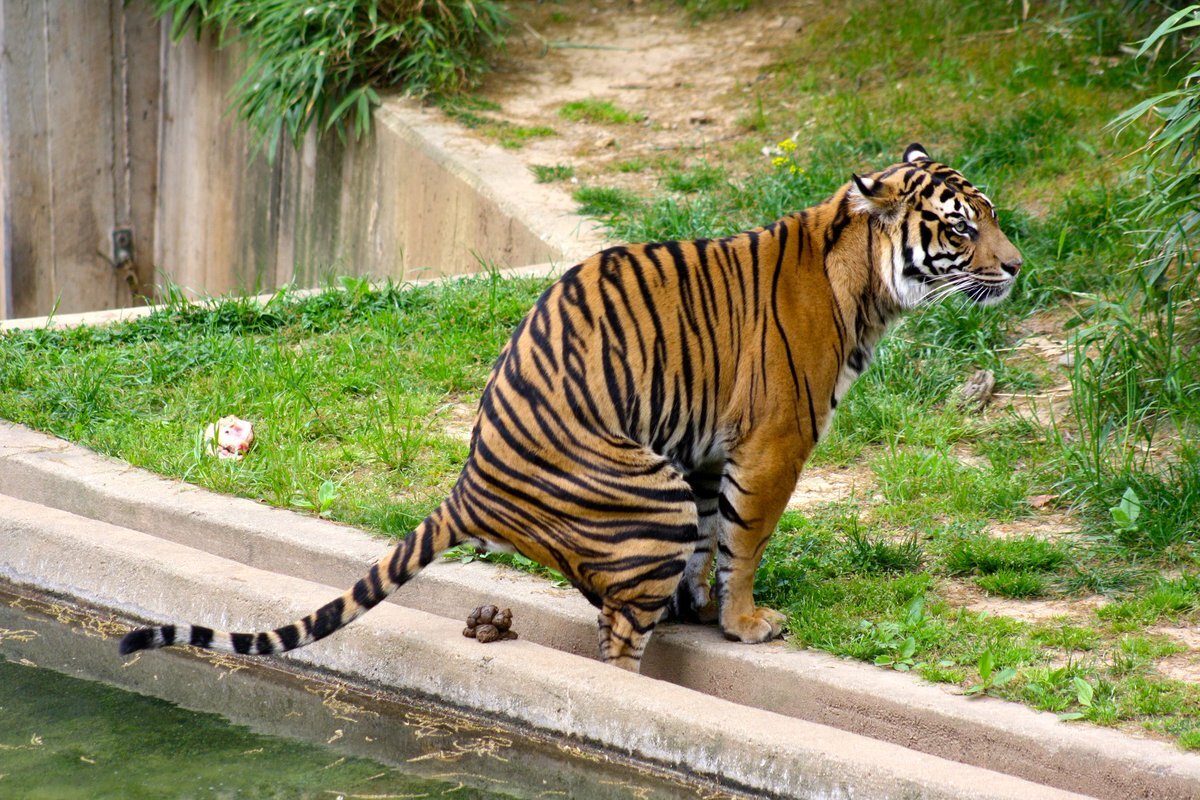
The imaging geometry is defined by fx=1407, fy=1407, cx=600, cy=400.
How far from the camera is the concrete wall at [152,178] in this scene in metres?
9.52

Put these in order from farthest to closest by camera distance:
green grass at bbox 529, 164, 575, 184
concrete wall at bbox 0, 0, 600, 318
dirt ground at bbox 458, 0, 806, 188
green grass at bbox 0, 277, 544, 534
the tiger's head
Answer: concrete wall at bbox 0, 0, 600, 318, dirt ground at bbox 458, 0, 806, 188, green grass at bbox 529, 164, 575, 184, green grass at bbox 0, 277, 544, 534, the tiger's head

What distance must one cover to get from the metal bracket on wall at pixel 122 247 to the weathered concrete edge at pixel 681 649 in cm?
668

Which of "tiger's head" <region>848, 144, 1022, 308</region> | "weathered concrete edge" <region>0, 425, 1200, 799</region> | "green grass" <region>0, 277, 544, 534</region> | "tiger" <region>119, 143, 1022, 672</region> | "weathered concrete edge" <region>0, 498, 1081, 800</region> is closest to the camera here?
"weathered concrete edge" <region>0, 498, 1081, 800</region>

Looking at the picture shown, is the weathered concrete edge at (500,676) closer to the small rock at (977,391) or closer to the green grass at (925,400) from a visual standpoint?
the green grass at (925,400)

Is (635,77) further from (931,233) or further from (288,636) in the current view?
(288,636)

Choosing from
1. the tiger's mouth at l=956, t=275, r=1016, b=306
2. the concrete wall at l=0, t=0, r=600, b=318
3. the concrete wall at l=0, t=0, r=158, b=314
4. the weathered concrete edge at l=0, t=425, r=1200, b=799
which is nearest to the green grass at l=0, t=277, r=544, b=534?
the weathered concrete edge at l=0, t=425, r=1200, b=799

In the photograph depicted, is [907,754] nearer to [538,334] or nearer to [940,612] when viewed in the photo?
[940,612]

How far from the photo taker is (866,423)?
539 cm

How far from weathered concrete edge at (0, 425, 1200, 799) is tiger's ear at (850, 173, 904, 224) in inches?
48.6

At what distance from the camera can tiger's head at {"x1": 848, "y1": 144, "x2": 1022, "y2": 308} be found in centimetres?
394

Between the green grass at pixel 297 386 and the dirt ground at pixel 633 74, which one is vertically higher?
the dirt ground at pixel 633 74

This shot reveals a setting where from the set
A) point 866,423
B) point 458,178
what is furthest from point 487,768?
point 458,178

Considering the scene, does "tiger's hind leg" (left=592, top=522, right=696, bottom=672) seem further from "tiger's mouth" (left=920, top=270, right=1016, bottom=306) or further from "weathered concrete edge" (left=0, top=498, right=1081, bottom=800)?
"tiger's mouth" (left=920, top=270, right=1016, bottom=306)

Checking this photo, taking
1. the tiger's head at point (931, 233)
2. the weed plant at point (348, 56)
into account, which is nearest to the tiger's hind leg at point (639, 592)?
the tiger's head at point (931, 233)
